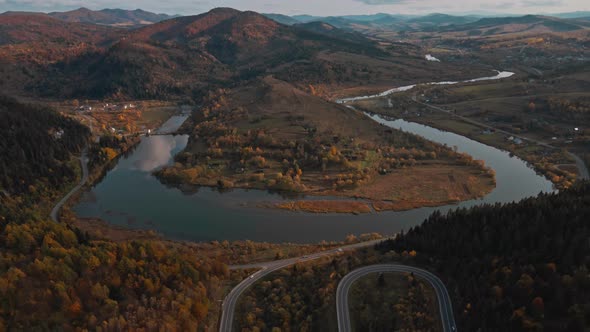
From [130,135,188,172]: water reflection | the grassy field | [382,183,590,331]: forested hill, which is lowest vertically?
the grassy field

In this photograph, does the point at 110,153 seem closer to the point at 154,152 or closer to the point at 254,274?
the point at 154,152

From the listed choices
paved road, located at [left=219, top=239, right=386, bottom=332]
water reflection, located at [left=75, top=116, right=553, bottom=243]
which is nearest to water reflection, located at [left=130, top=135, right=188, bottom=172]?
water reflection, located at [left=75, top=116, right=553, bottom=243]

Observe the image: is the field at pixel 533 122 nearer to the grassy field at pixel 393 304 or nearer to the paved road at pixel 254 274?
the paved road at pixel 254 274

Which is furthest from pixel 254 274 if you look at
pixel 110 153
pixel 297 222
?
pixel 110 153

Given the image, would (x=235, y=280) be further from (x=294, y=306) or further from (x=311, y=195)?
(x=311, y=195)

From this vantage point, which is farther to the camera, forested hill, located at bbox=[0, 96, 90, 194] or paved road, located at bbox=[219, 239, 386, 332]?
forested hill, located at bbox=[0, 96, 90, 194]

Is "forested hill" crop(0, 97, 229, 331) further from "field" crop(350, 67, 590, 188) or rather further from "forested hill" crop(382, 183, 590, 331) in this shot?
"field" crop(350, 67, 590, 188)

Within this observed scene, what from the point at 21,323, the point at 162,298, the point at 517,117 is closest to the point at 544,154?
the point at 517,117
